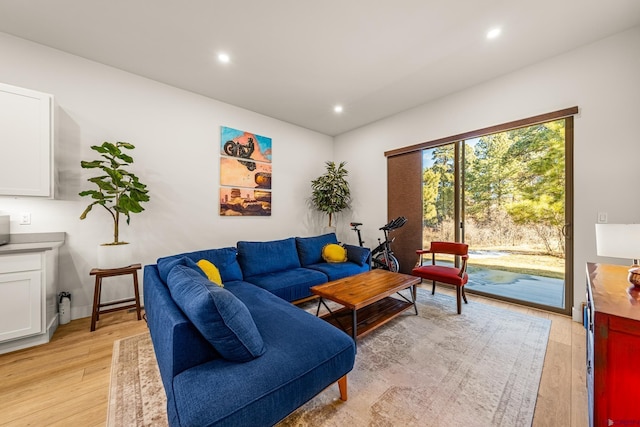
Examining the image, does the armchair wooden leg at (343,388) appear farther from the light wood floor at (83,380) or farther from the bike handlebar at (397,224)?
the bike handlebar at (397,224)

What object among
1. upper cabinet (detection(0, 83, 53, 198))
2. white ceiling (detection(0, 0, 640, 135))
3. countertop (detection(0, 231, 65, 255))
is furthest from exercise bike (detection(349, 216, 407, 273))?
upper cabinet (detection(0, 83, 53, 198))

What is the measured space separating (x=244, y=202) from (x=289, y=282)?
188cm

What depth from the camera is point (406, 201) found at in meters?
4.23

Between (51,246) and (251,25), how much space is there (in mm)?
2902

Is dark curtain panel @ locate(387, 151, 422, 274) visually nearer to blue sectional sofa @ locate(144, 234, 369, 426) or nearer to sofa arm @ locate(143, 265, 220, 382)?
blue sectional sofa @ locate(144, 234, 369, 426)

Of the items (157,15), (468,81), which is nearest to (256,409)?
(157,15)

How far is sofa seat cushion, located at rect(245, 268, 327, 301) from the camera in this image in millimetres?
2707

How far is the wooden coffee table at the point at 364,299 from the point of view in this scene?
214 cm

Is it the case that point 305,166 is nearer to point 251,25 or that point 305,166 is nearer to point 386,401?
point 251,25

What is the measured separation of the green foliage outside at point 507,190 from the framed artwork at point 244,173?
2.87 m

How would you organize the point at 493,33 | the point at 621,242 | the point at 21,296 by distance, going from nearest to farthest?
the point at 621,242
the point at 21,296
the point at 493,33

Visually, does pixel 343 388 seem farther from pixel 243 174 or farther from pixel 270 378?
pixel 243 174

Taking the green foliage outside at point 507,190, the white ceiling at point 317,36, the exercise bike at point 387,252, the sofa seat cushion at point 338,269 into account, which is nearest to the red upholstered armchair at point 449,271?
the green foliage outside at point 507,190

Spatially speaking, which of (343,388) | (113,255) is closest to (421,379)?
(343,388)
